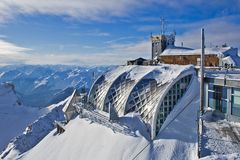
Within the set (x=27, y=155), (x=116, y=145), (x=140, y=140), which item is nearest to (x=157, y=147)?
(x=140, y=140)

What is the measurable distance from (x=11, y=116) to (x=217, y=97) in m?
67.2

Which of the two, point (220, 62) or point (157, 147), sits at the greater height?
point (220, 62)

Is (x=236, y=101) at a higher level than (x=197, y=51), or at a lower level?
lower

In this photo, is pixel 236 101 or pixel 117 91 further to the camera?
pixel 117 91

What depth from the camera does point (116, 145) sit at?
23047mm

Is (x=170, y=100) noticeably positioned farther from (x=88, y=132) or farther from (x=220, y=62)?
(x=220, y=62)

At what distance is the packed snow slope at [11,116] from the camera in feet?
216

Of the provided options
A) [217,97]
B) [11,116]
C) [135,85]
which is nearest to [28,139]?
[135,85]

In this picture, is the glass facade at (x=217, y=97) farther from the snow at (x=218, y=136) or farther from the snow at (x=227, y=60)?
the snow at (x=227, y=60)

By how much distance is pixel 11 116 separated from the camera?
78.7 m

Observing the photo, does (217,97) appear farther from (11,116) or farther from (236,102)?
(11,116)

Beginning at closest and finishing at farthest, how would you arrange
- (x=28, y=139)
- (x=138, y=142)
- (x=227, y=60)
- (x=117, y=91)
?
(x=138, y=142)
(x=117, y=91)
(x=227, y=60)
(x=28, y=139)

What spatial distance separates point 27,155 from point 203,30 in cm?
2215

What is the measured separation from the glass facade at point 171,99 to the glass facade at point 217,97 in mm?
2923
